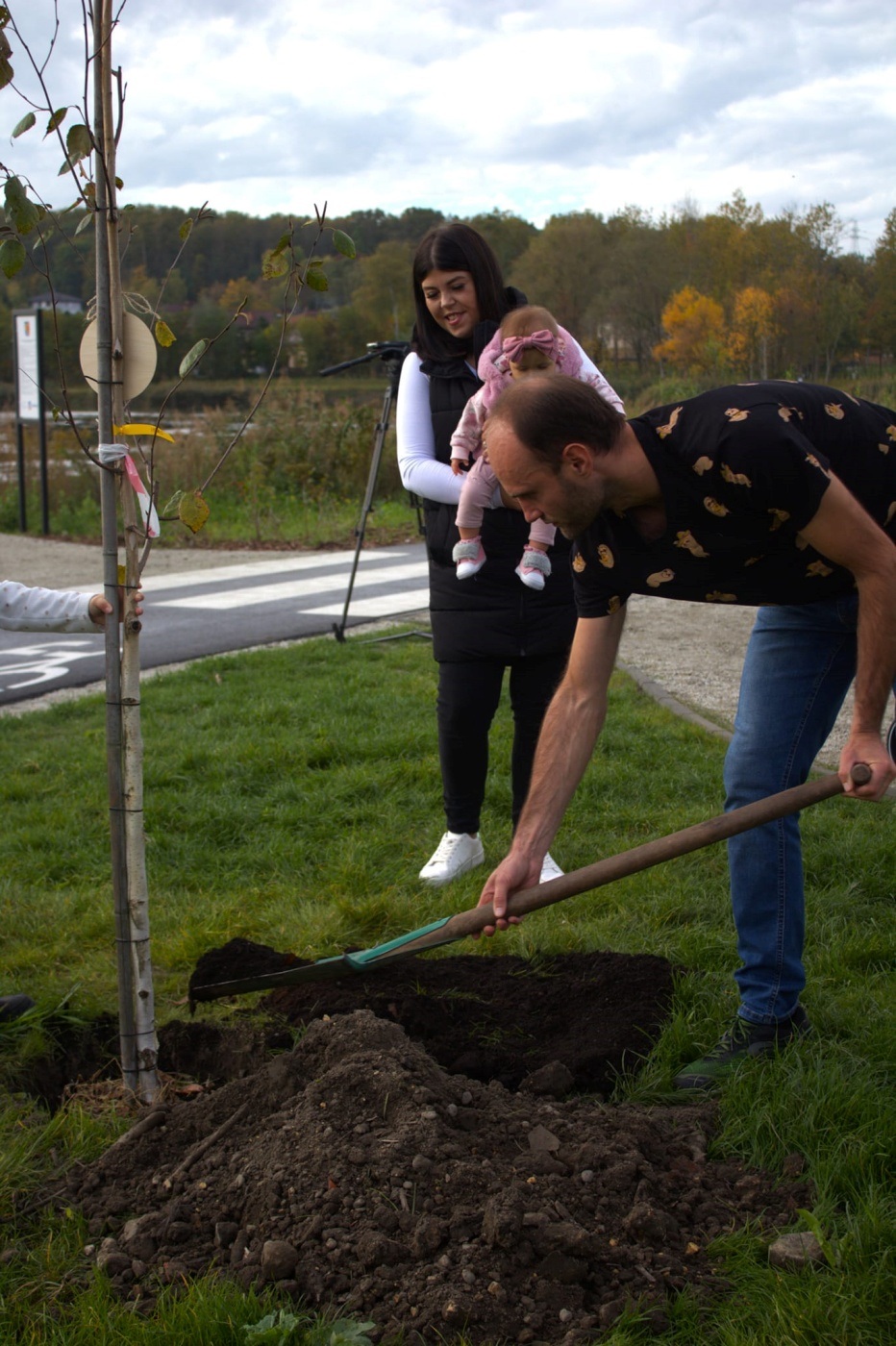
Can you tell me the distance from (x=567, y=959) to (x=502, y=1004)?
32 cm

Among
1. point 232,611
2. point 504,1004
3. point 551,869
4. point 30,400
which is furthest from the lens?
point 30,400

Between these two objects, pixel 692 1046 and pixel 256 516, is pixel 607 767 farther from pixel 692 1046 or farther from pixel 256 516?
pixel 256 516

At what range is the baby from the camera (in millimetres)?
3876

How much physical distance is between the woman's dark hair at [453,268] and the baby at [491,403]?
9 cm

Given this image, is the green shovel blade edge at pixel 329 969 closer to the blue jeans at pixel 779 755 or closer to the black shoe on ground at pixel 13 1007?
the black shoe on ground at pixel 13 1007


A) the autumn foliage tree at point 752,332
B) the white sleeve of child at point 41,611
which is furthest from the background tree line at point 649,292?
the white sleeve of child at point 41,611

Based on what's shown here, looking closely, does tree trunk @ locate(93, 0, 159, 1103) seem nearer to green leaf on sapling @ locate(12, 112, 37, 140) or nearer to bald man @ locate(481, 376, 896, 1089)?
green leaf on sapling @ locate(12, 112, 37, 140)

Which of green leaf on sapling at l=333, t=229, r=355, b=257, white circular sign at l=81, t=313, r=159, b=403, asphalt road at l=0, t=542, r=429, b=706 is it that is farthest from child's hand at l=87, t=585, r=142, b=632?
asphalt road at l=0, t=542, r=429, b=706

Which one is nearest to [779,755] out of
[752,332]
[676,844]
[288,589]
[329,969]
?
[676,844]

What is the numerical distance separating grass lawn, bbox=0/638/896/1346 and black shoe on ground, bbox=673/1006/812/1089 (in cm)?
7

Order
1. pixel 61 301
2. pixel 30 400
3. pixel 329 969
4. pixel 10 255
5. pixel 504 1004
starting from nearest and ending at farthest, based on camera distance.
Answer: pixel 10 255
pixel 329 969
pixel 504 1004
pixel 61 301
pixel 30 400

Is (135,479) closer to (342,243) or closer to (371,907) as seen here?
(342,243)

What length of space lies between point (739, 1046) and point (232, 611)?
8588mm

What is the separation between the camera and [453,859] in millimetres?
4234
